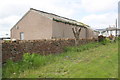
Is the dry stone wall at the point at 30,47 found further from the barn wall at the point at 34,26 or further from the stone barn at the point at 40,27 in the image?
the barn wall at the point at 34,26

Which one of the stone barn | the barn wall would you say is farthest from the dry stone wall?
the barn wall

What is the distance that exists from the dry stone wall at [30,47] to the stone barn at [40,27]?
27.3ft

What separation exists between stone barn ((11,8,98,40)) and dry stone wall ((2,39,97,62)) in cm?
832

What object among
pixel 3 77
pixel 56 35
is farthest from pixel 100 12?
pixel 3 77

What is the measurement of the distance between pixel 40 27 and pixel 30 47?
45.1 ft

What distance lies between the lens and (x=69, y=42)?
1409cm

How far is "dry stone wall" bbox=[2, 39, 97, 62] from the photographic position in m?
7.10

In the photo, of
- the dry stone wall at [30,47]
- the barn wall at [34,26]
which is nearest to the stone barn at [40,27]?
the barn wall at [34,26]

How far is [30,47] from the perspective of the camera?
889 cm

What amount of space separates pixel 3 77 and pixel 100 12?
577 inches

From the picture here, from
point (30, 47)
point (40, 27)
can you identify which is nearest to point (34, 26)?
point (40, 27)

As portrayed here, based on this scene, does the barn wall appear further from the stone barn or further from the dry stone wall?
the dry stone wall

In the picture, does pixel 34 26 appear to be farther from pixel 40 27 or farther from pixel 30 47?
pixel 30 47

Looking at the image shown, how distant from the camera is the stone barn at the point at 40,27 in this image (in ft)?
70.0
